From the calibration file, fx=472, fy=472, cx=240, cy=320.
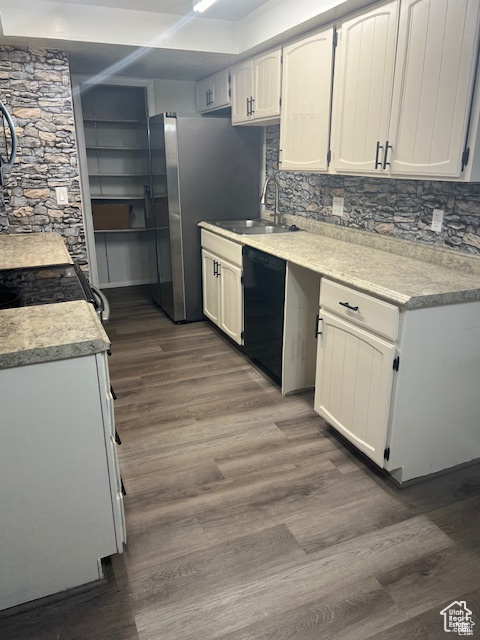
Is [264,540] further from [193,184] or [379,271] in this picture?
[193,184]

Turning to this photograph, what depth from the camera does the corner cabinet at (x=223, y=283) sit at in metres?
3.35

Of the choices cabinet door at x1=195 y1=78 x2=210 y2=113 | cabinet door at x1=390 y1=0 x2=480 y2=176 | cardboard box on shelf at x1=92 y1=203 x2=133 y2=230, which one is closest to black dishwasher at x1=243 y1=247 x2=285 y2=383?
cabinet door at x1=390 y1=0 x2=480 y2=176

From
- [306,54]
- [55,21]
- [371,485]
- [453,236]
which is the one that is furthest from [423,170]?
[55,21]

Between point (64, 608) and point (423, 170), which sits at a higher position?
point (423, 170)

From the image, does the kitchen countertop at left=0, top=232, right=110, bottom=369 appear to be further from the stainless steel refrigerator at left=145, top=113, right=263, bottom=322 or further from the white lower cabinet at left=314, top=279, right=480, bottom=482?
the stainless steel refrigerator at left=145, top=113, right=263, bottom=322

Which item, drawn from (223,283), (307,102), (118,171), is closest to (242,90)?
(307,102)

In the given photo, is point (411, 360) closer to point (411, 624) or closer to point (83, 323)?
point (411, 624)

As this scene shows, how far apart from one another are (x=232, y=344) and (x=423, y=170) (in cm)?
207

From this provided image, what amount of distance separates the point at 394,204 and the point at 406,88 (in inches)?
27.0

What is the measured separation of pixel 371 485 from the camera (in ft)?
7.02

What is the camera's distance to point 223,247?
11.5 feet

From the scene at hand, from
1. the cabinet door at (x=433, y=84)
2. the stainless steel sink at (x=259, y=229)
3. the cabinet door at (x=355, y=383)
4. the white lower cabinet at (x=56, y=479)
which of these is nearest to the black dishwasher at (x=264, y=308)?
the cabinet door at (x=355, y=383)

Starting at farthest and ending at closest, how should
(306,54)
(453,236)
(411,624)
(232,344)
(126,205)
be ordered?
(126,205) < (232,344) < (306,54) < (453,236) < (411,624)

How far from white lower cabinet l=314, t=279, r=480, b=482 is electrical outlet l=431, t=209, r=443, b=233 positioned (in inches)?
22.9
